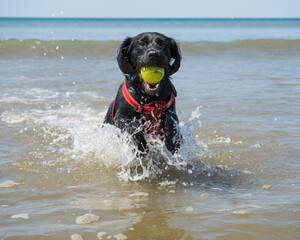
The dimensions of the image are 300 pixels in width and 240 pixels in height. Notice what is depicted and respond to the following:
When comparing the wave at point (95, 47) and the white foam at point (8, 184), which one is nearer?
the white foam at point (8, 184)

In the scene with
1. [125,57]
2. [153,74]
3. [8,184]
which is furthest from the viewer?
[125,57]

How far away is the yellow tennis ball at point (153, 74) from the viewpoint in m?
3.96

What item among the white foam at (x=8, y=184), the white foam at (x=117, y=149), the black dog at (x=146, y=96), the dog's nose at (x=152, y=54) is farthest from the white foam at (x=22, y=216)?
the dog's nose at (x=152, y=54)

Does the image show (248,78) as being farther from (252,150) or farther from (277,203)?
(277,203)

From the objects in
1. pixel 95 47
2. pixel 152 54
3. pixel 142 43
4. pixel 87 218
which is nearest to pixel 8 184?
pixel 87 218

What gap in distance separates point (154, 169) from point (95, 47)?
1309 cm

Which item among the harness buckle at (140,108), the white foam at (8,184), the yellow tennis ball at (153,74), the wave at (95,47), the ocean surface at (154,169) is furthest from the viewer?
the wave at (95,47)

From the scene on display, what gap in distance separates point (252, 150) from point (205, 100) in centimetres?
271

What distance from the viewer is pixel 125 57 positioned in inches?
176

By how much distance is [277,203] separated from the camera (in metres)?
3.34

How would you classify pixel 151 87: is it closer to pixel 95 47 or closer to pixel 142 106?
pixel 142 106

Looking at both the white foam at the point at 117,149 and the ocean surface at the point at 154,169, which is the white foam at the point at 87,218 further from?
the white foam at the point at 117,149

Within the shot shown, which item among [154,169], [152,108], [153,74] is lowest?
[154,169]

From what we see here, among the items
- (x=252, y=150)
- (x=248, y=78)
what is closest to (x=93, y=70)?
(x=248, y=78)
